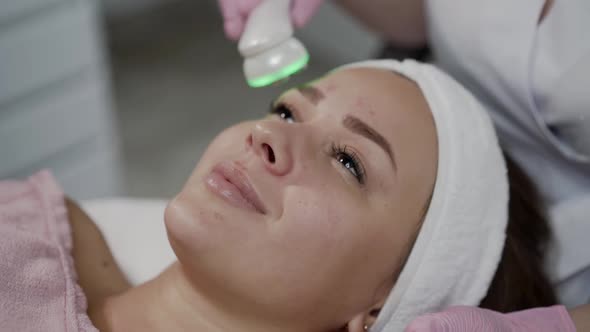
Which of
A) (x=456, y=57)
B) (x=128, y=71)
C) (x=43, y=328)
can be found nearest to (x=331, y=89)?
(x=456, y=57)

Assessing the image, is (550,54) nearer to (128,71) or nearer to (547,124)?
(547,124)

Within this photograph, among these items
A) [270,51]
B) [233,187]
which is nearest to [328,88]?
[270,51]

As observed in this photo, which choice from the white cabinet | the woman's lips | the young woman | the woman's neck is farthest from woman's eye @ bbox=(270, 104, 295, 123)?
the white cabinet

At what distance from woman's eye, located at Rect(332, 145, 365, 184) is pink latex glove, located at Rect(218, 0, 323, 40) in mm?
273

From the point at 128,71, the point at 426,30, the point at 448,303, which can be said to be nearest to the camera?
the point at 448,303

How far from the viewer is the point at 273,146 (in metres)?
0.90

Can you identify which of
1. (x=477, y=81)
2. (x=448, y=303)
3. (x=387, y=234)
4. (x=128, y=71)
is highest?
(x=477, y=81)

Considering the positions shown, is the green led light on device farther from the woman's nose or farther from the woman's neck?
the woman's neck

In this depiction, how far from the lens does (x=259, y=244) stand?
86 cm

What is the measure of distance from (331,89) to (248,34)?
151 mm

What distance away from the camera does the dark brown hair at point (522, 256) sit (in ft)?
3.33

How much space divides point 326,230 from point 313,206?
3 centimetres

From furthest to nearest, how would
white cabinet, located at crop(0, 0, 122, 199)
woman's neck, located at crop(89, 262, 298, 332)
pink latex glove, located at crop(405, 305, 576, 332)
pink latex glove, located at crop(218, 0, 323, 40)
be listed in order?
white cabinet, located at crop(0, 0, 122, 199), pink latex glove, located at crop(218, 0, 323, 40), woman's neck, located at crop(89, 262, 298, 332), pink latex glove, located at crop(405, 305, 576, 332)

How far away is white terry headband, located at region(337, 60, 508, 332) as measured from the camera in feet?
3.09
